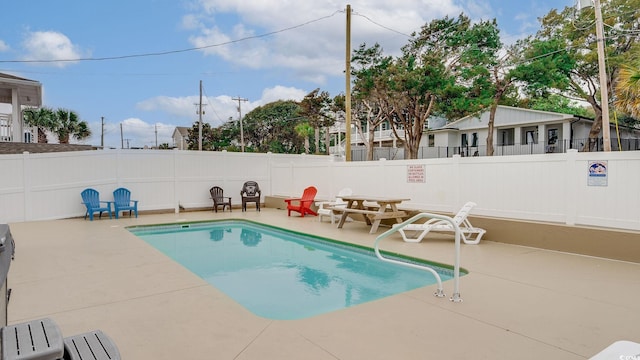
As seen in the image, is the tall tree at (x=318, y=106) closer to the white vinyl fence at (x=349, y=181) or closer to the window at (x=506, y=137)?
the window at (x=506, y=137)

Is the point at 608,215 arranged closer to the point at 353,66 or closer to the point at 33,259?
the point at 33,259

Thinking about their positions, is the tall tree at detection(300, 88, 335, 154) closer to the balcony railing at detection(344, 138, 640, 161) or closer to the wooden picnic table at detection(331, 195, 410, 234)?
the balcony railing at detection(344, 138, 640, 161)

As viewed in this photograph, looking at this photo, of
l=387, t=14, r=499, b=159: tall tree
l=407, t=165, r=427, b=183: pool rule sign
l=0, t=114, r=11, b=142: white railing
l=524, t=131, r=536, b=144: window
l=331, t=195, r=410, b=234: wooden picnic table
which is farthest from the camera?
l=524, t=131, r=536, b=144: window

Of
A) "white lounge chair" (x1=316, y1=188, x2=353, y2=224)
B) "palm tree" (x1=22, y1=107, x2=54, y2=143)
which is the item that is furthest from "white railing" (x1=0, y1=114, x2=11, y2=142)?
"white lounge chair" (x1=316, y1=188, x2=353, y2=224)

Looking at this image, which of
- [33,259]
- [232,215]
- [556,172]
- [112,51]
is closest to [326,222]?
[232,215]

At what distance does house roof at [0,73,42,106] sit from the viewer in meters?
14.4

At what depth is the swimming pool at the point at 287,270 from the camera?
15.0 feet

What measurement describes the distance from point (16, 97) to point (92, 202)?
815 centimetres

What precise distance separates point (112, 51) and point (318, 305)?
16.8 metres

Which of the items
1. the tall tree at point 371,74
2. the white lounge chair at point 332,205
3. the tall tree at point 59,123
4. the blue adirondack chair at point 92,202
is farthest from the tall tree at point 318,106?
the blue adirondack chair at point 92,202

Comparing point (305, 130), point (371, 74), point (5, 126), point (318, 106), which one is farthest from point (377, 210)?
point (305, 130)

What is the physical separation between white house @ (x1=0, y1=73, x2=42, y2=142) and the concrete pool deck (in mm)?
11913

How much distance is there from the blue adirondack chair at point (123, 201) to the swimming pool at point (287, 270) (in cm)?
176

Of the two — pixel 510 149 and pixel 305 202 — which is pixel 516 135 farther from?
pixel 305 202
